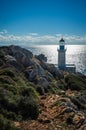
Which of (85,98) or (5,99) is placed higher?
(5,99)

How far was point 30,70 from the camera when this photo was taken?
97.6ft

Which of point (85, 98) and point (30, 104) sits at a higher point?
point (30, 104)

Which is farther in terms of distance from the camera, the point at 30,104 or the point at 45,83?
the point at 45,83

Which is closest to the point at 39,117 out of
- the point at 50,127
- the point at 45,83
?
the point at 50,127

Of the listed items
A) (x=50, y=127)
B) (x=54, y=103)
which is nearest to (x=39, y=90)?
(x=54, y=103)

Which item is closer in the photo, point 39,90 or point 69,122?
point 69,122

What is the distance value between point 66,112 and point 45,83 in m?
11.9

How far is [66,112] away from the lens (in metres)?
14.1

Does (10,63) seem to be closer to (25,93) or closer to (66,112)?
(25,93)

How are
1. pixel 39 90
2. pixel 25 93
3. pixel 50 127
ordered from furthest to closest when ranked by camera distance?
pixel 39 90 < pixel 25 93 < pixel 50 127

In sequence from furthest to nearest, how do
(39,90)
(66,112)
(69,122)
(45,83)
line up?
1. (45,83)
2. (39,90)
3. (66,112)
4. (69,122)

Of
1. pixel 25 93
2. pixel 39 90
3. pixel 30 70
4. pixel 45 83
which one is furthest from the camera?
pixel 30 70

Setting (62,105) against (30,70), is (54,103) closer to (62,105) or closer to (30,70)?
(62,105)

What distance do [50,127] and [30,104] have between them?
7.65ft
